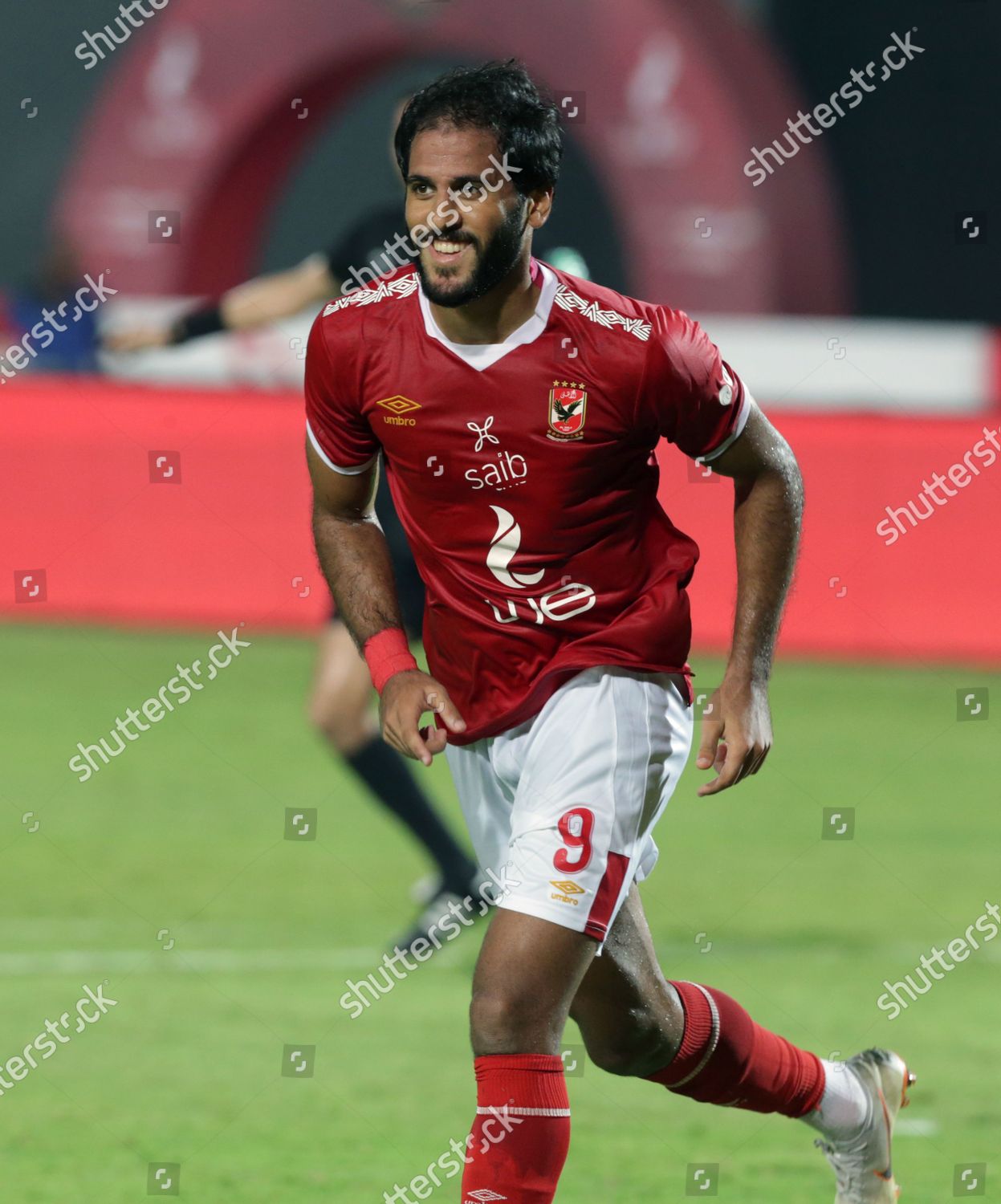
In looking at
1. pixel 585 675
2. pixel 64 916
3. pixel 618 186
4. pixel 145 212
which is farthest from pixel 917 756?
pixel 145 212

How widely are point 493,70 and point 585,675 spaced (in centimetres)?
116

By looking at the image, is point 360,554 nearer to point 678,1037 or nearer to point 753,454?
point 753,454

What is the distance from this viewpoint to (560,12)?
1852 centimetres

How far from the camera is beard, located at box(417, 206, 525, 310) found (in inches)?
163

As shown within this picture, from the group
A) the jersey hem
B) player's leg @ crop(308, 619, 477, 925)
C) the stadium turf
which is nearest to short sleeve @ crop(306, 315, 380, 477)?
the jersey hem

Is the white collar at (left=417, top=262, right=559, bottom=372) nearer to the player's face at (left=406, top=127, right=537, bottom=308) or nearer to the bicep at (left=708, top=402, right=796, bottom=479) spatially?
the player's face at (left=406, top=127, right=537, bottom=308)

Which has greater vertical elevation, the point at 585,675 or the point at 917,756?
the point at 585,675

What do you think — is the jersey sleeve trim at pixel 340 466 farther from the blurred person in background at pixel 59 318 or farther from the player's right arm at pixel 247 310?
the blurred person in background at pixel 59 318

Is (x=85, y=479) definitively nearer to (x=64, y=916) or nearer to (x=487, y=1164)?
(x=64, y=916)

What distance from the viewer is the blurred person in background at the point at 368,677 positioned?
23.7ft

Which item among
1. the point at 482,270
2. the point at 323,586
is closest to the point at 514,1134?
the point at 482,270

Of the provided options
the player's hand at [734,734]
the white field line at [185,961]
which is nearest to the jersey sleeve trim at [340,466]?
the player's hand at [734,734]

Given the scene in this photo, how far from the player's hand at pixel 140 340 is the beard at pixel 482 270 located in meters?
3.34

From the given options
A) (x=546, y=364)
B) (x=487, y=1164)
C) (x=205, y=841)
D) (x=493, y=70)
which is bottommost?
(x=205, y=841)
